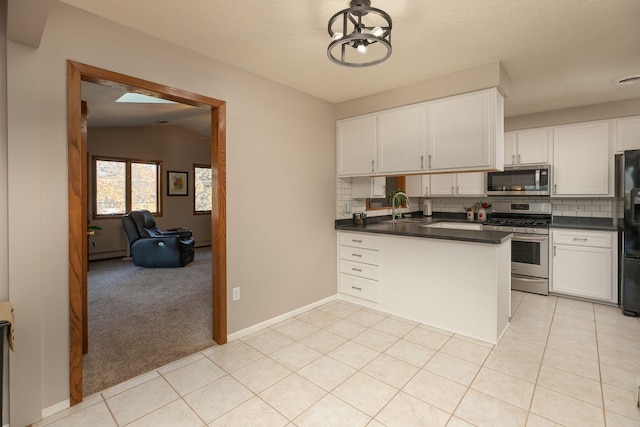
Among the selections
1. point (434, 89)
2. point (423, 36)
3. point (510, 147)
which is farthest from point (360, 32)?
point (510, 147)

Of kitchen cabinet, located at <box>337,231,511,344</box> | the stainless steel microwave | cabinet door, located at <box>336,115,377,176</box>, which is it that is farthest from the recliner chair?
the stainless steel microwave

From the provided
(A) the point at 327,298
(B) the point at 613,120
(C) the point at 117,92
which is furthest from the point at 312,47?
(B) the point at 613,120

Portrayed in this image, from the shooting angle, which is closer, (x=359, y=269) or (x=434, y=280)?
(x=434, y=280)

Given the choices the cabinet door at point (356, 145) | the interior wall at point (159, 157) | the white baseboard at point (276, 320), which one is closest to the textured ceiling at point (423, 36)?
the cabinet door at point (356, 145)

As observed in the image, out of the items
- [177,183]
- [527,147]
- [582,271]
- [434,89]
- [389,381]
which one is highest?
[434,89]

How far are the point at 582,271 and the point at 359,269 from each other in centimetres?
265

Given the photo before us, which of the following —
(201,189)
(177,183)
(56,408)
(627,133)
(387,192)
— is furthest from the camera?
(201,189)

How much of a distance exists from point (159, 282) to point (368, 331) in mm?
3380

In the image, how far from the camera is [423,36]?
2221mm

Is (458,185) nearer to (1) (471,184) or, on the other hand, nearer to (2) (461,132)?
(1) (471,184)

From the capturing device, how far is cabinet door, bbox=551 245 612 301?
357cm

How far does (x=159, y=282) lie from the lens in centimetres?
471

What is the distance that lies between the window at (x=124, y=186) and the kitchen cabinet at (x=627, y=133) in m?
8.03

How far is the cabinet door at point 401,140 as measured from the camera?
313 cm
